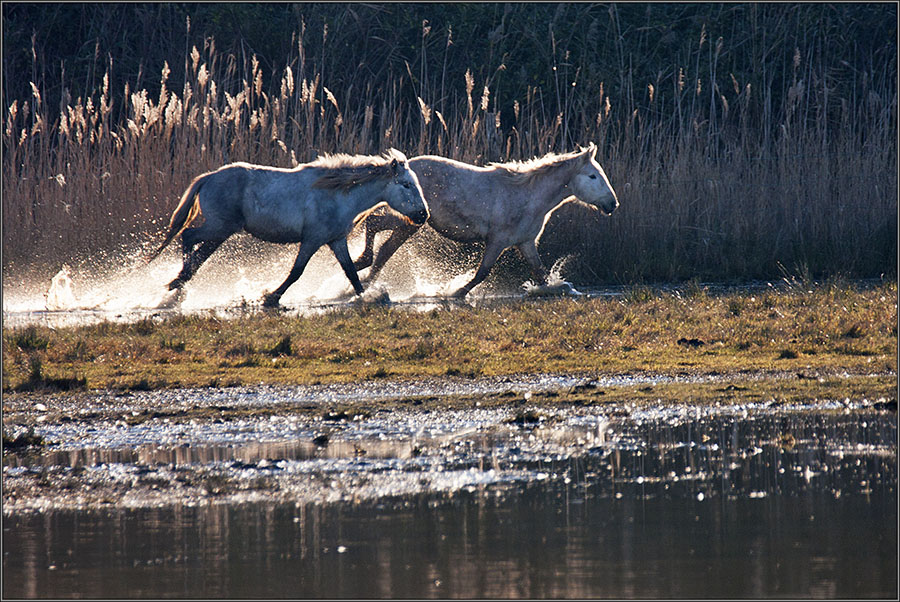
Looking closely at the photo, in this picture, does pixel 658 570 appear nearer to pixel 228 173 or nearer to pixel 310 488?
pixel 310 488

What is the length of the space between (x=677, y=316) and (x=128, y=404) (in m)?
4.86

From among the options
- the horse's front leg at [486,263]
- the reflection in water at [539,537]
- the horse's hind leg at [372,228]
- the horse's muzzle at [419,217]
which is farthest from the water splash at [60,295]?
the reflection in water at [539,537]

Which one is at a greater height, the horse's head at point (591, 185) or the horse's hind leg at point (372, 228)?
the horse's head at point (591, 185)

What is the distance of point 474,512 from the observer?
5.11 m

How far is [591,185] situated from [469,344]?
482 cm

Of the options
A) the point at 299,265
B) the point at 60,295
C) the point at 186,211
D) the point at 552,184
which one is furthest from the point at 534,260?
the point at 60,295

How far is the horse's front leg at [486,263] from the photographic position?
13.9 metres

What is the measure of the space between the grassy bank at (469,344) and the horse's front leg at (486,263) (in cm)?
226

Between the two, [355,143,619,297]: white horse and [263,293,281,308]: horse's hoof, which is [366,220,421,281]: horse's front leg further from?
[263,293,281,308]: horse's hoof

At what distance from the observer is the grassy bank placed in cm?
888

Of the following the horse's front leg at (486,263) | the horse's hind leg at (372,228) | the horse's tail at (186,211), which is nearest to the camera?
the horse's tail at (186,211)

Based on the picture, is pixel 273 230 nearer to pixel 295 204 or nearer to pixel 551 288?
pixel 295 204

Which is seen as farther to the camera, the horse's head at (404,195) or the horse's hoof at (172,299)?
the horse's head at (404,195)

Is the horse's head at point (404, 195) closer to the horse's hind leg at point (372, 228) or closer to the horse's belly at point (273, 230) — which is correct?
the horse's hind leg at point (372, 228)
